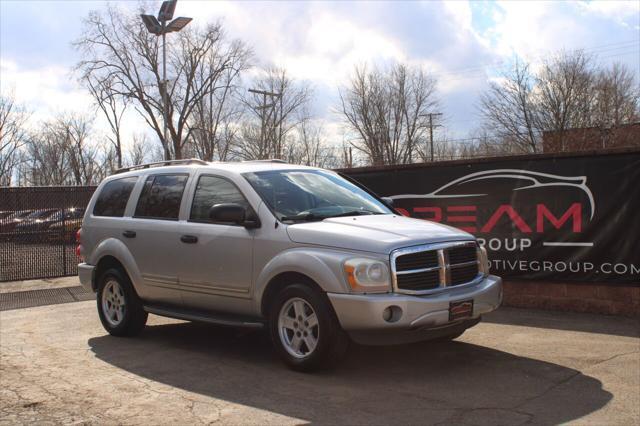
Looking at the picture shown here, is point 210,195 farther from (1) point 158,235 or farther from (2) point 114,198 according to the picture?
(2) point 114,198

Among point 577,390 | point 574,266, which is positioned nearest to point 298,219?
point 577,390

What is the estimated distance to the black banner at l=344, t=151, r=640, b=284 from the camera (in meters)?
7.93

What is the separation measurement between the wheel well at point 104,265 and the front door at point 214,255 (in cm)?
138

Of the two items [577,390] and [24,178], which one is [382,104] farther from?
[24,178]

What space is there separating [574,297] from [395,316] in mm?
4273

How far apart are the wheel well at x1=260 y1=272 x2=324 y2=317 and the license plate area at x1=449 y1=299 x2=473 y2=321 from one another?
126 cm

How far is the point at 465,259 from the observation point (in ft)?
18.8

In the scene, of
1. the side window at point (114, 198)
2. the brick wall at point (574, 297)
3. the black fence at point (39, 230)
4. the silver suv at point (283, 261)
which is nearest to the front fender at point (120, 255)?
the silver suv at point (283, 261)

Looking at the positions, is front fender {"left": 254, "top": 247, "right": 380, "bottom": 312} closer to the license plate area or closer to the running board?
the running board

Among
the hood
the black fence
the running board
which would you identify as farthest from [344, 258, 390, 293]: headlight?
the black fence

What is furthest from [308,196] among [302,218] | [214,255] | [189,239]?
[189,239]

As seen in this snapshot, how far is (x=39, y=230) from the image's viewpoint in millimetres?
13062

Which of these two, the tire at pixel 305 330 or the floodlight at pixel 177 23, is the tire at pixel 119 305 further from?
the floodlight at pixel 177 23

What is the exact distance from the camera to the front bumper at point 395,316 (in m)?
5.02
